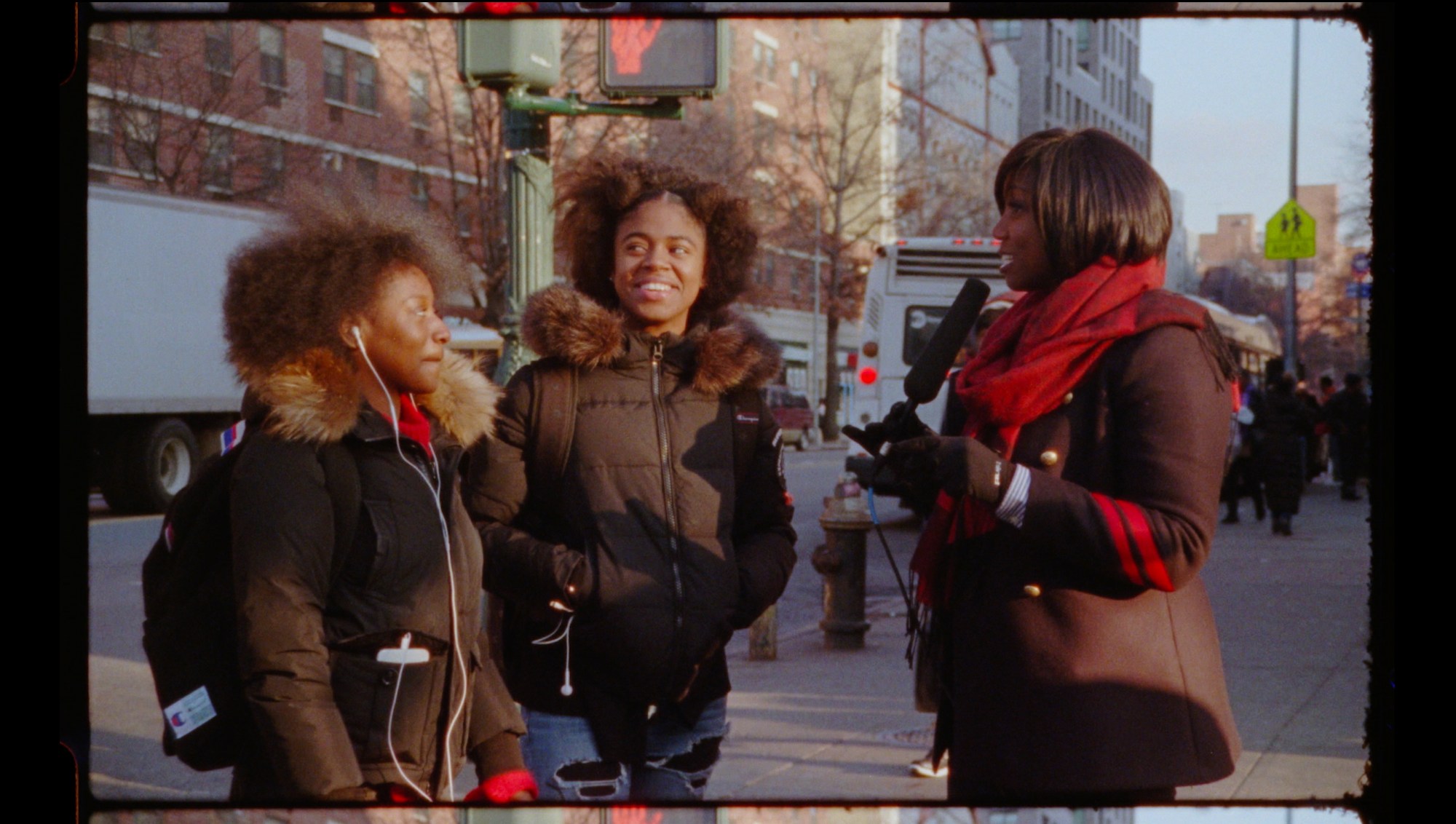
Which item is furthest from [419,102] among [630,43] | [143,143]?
[630,43]

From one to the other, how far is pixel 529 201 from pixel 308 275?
83.1 inches

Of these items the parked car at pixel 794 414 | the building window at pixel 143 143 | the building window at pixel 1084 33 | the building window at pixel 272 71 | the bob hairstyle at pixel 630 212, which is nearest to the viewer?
the building window at pixel 1084 33

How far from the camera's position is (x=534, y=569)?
258 cm

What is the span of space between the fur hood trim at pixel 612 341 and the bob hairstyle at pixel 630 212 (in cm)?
16

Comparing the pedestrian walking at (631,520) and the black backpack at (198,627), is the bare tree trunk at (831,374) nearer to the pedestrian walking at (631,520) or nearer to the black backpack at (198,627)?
the pedestrian walking at (631,520)

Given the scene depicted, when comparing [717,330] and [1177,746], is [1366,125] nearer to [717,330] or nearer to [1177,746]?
[1177,746]

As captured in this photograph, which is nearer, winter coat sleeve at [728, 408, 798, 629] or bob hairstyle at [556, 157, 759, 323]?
winter coat sleeve at [728, 408, 798, 629]

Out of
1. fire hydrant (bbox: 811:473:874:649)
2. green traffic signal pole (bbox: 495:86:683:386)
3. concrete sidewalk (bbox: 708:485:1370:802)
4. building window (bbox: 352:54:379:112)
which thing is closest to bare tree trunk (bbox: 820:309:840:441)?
building window (bbox: 352:54:379:112)

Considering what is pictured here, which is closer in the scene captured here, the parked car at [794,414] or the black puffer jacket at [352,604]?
the black puffer jacket at [352,604]

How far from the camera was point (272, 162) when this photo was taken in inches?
762

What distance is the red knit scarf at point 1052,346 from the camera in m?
2.13

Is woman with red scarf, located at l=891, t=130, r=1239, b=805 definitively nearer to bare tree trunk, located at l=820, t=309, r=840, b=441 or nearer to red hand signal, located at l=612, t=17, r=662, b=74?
red hand signal, located at l=612, t=17, r=662, b=74

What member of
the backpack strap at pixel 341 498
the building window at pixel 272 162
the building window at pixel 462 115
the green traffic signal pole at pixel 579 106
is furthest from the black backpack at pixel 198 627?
the building window at pixel 462 115

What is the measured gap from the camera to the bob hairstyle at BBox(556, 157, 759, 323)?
9.38 feet
